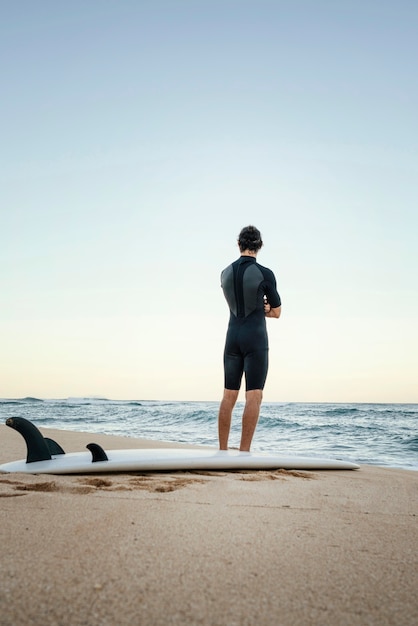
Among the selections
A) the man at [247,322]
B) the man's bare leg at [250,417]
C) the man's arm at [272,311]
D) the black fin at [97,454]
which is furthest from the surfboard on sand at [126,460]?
the man's arm at [272,311]

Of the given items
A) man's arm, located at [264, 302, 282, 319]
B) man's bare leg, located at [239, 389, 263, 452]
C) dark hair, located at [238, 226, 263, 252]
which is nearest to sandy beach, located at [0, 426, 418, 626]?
man's bare leg, located at [239, 389, 263, 452]

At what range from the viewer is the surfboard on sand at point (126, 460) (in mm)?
3061

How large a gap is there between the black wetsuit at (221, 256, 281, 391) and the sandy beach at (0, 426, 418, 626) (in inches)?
65.7

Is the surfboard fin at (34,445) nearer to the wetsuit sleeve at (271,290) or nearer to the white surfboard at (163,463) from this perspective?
the white surfboard at (163,463)

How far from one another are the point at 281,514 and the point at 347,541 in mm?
388

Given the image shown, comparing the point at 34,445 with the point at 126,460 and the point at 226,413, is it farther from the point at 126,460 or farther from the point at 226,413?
the point at 226,413

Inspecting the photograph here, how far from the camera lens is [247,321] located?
429 centimetres

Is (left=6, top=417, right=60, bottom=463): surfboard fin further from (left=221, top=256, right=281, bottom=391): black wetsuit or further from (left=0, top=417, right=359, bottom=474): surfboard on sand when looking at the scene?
(left=221, top=256, right=281, bottom=391): black wetsuit

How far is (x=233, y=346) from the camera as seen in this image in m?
4.33

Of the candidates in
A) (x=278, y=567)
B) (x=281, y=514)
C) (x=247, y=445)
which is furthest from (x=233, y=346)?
(x=278, y=567)

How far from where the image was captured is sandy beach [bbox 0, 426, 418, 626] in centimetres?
108

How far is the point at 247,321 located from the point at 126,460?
1622 mm

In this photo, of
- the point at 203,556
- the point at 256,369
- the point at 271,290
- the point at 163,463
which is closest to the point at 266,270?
the point at 271,290

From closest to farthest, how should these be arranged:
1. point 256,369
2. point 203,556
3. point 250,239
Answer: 1. point 203,556
2. point 256,369
3. point 250,239
